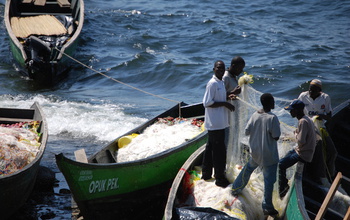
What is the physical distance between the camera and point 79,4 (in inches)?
760

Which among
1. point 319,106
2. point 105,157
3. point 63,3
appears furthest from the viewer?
point 63,3

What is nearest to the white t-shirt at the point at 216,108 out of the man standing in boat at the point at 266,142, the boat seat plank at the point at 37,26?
the man standing in boat at the point at 266,142

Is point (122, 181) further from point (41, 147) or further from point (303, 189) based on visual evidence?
point (303, 189)

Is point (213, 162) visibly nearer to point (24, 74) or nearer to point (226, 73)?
point (226, 73)

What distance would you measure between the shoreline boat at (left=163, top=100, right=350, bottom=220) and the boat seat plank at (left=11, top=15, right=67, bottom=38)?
1147cm

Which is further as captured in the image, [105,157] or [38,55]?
[38,55]

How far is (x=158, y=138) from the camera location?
8.20m

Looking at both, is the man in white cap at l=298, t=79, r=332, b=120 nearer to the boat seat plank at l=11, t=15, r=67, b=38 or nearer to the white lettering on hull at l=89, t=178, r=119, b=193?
the white lettering on hull at l=89, t=178, r=119, b=193

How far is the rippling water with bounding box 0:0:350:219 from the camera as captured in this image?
13555 millimetres

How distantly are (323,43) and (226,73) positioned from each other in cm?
1313

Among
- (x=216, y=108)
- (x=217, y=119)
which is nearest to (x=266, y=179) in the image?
(x=217, y=119)

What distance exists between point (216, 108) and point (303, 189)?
1.83m

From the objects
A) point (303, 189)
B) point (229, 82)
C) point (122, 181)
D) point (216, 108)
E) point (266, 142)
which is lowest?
point (303, 189)

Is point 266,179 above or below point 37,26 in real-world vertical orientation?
below
